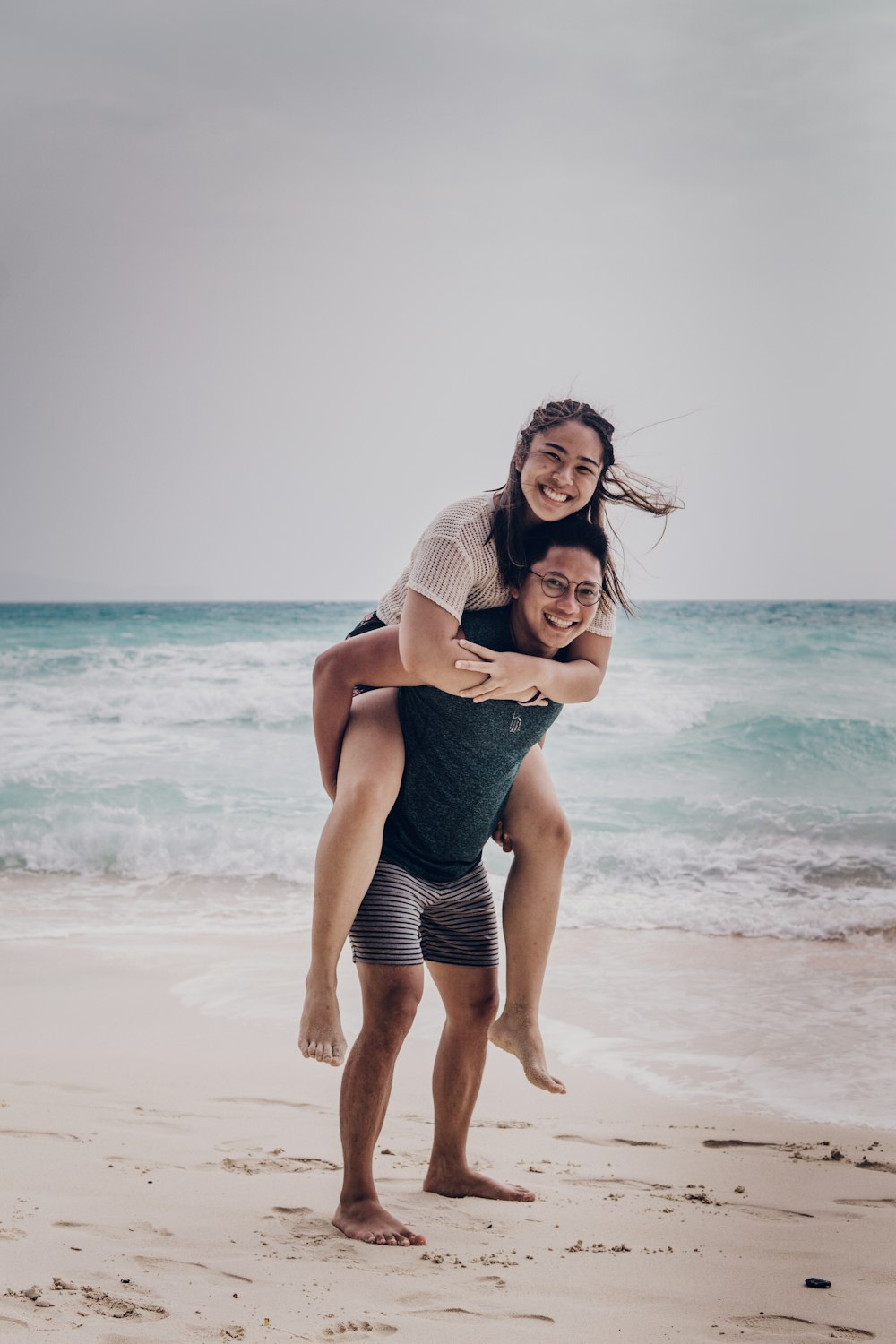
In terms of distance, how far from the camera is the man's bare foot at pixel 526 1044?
2.35 meters

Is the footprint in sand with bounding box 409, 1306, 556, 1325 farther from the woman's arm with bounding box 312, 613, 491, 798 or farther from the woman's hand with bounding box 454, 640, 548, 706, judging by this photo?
the woman's hand with bounding box 454, 640, 548, 706

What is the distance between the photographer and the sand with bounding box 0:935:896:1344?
1918mm

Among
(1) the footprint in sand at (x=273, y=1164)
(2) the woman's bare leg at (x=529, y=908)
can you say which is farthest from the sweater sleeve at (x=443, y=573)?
(1) the footprint in sand at (x=273, y=1164)

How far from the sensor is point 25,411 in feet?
46.8

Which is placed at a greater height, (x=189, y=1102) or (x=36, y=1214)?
(x=36, y=1214)

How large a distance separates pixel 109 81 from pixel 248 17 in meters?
1.49

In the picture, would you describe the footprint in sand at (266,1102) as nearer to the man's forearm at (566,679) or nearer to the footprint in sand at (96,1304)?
the footprint in sand at (96,1304)

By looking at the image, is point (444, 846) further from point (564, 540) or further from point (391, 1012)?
point (564, 540)

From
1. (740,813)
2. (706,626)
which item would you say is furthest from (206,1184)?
(706,626)

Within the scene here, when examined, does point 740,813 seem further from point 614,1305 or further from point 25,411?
point 25,411

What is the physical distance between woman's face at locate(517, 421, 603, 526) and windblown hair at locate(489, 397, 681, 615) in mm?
36

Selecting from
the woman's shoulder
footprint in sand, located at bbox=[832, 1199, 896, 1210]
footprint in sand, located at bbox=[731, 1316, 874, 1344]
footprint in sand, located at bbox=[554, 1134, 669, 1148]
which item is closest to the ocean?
footprint in sand, located at bbox=[554, 1134, 669, 1148]

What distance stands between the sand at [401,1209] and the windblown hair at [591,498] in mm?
1319

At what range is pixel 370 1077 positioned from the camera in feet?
7.52
